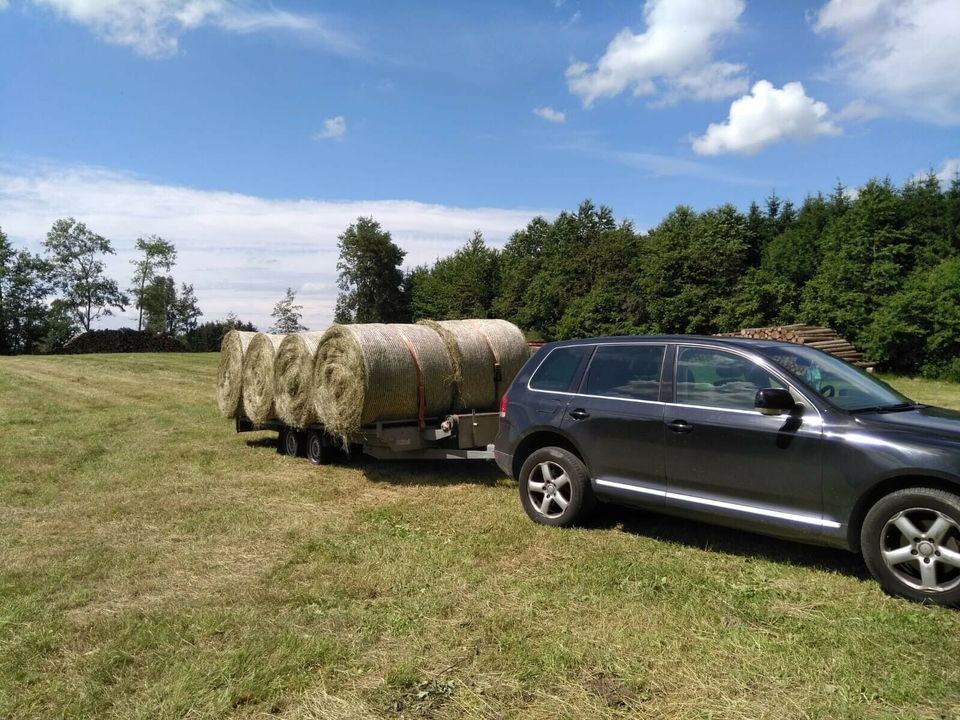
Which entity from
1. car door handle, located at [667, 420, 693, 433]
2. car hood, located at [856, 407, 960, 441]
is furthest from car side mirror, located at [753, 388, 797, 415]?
car door handle, located at [667, 420, 693, 433]

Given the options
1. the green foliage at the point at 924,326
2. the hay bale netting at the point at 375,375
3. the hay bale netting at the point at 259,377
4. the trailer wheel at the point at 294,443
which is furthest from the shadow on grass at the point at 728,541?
the green foliage at the point at 924,326

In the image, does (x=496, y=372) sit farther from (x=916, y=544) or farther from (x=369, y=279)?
(x=369, y=279)

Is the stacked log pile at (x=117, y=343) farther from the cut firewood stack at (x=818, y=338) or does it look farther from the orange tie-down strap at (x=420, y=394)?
the orange tie-down strap at (x=420, y=394)

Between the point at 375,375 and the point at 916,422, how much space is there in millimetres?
5345

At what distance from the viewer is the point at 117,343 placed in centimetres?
4016

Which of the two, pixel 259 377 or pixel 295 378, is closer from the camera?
Result: pixel 295 378

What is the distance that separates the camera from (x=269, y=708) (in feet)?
10.6

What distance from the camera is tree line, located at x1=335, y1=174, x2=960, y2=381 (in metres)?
23.2

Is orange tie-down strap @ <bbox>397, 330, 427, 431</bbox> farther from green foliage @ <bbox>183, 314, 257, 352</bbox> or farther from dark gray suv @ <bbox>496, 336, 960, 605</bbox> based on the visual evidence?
green foliage @ <bbox>183, 314, 257, 352</bbox>

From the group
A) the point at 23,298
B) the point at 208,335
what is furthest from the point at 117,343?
the point at 23,298

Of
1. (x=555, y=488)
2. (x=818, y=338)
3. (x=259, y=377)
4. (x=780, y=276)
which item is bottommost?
(x=555, y=488)

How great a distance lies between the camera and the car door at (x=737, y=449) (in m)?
4.70

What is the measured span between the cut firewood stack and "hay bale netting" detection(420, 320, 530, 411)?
1468 cm

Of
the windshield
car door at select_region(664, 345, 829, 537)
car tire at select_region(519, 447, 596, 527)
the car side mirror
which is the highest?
the windshield
